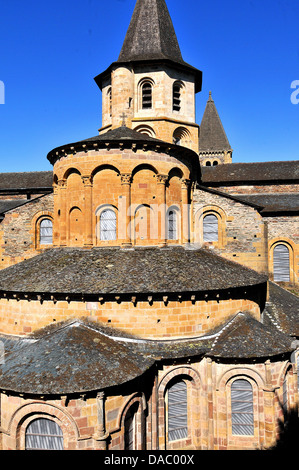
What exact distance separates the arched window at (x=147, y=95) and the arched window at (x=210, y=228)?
27.0 feet

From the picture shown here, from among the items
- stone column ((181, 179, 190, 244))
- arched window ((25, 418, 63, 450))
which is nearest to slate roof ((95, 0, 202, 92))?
stone column ((181, 179, 190, 244))

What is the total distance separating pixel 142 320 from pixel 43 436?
12.5ft

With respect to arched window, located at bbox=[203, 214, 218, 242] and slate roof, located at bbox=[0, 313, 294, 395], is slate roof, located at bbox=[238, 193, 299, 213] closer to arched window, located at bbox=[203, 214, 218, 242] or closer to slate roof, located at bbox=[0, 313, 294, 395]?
arched window, located at bbox=[203, 214, 218, 242]

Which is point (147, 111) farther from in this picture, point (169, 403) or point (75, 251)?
point (169, 403)

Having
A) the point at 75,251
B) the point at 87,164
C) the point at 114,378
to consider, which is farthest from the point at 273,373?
the point at 87,164

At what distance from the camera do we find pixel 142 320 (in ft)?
35.1

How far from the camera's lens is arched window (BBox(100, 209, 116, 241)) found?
13.7m

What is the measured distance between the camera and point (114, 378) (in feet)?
28.8

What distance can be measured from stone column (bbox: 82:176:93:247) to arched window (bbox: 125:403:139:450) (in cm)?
605

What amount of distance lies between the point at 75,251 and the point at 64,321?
3263 mm

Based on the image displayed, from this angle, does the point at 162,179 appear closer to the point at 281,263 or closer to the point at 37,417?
the point at 37,417

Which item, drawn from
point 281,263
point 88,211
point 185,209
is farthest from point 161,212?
point 281,263

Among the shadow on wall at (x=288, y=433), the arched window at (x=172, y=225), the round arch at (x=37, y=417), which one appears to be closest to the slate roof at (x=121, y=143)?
the arched window at (x=172, y=225)

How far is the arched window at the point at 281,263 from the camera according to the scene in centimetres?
2000
